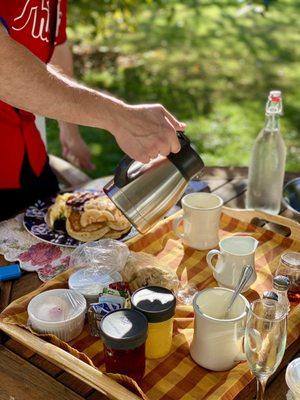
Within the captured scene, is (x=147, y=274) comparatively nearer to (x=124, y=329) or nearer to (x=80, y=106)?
(x=124, y=329)

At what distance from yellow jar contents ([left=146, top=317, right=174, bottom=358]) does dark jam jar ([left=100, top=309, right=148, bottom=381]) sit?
6 cm

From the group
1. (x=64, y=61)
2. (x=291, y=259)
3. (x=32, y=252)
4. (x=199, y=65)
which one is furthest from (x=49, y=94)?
(x=199, y=65)

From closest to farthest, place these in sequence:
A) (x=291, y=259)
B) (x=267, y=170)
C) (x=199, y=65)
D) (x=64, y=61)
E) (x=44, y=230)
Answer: (x=291, y=259)
(x=44, y=230)
(x=267, y=170)
(x=64, y=61)
(x=199, y=65)

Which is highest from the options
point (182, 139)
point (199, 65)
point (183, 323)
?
point (182, 139)

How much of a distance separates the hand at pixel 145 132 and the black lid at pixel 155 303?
0.32 meters

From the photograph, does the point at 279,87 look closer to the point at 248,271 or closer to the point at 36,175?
the point at 36,175

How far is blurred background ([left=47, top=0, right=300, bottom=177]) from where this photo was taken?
169 inches

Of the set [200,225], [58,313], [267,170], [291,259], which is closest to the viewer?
[58,313]

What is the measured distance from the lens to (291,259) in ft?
5.22

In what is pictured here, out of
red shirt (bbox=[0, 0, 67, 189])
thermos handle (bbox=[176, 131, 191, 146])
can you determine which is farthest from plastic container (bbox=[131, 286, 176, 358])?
red shirt (bbox=[0, 0, 67, 189])

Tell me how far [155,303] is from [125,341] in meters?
0.14

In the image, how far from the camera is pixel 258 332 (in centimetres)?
115

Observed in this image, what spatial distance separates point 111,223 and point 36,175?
1.53 ft

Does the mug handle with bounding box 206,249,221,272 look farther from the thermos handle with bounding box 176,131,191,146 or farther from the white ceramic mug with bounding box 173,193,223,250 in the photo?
the thermos handle with bounding box 176,131,191,146
